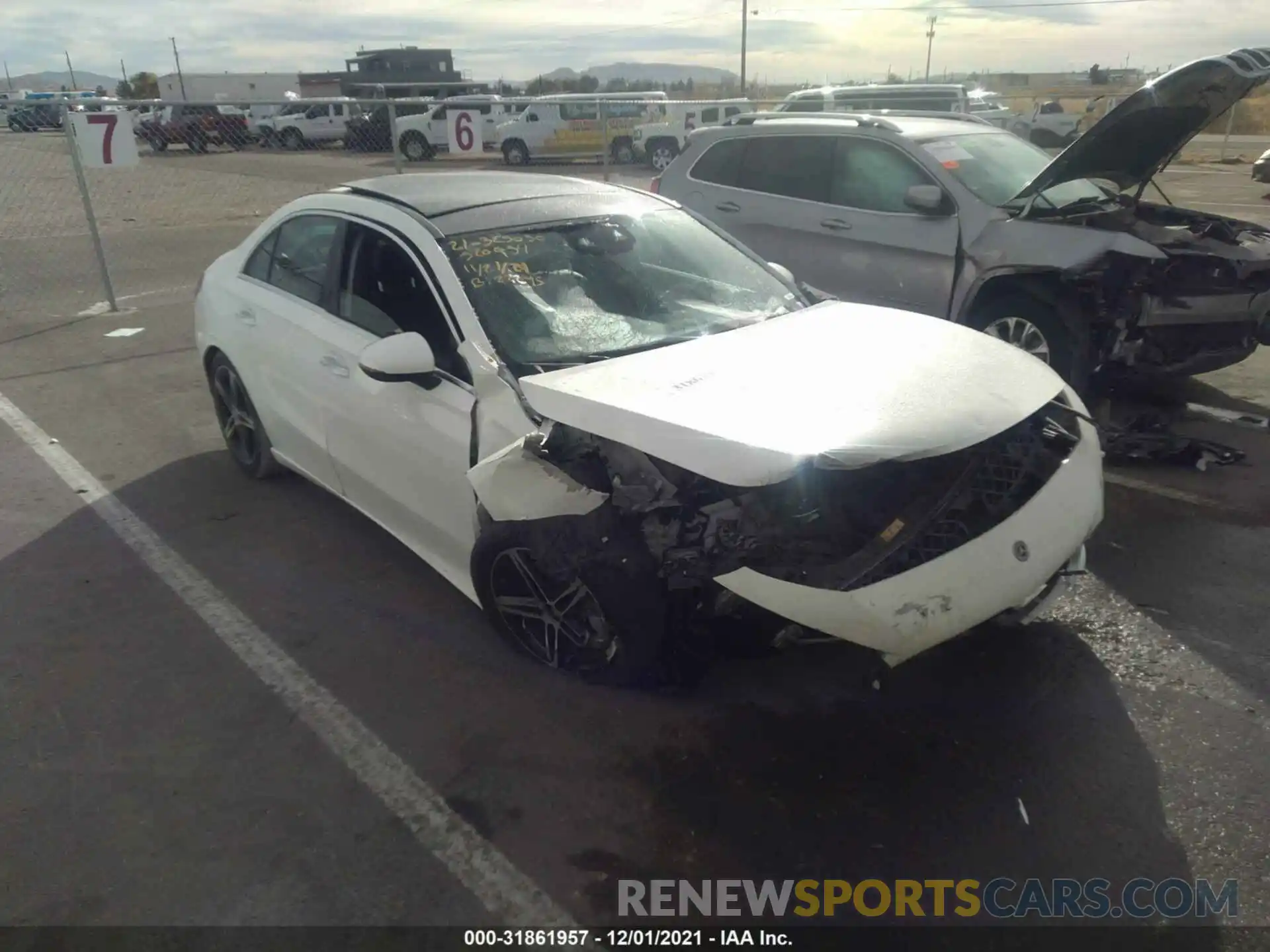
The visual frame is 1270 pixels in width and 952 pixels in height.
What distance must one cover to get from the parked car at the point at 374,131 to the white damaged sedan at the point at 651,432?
2776cm

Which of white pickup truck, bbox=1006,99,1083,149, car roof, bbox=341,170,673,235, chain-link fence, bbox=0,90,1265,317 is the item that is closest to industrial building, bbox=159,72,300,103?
chain-link fence, bbox=0,90,1265,317

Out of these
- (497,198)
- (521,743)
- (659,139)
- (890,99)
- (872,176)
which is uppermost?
(497,198)

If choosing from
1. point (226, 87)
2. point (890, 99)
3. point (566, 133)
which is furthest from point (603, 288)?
point (226, 87)

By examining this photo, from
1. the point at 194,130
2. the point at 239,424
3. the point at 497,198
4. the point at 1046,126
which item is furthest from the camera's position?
the point at 194,130

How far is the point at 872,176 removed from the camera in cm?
668

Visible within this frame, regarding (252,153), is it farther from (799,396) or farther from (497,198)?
(799,396)

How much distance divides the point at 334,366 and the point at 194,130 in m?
32.6

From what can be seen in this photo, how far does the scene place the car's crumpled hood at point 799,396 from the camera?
273 centimetres

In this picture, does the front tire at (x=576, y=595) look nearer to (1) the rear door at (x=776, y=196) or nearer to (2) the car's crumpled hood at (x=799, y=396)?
(2) the car's crumpled hood at (x=799, y=396)

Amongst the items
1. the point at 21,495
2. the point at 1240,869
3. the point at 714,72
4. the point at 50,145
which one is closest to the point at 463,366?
the point at 1240,869

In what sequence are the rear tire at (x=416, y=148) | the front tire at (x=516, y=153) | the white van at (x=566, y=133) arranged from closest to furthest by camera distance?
the white van at (x=566, y=133)
the front tire at (x=516, y=153)
the rear tire at (x=416, y=148)

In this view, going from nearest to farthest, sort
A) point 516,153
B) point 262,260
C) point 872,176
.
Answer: point 262,260
point 872,176
point 516,153

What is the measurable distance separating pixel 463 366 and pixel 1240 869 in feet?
9.47

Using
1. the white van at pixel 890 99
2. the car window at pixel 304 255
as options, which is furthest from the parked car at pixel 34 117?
the white van at pixel 890 99
